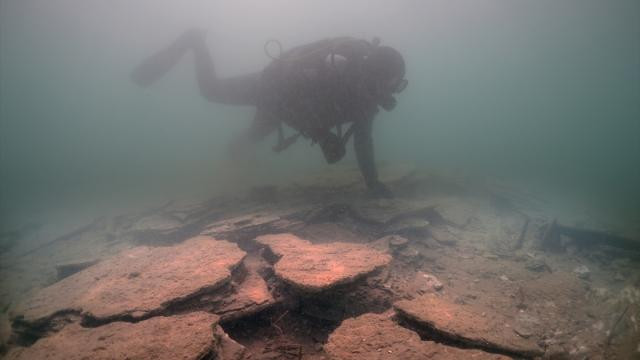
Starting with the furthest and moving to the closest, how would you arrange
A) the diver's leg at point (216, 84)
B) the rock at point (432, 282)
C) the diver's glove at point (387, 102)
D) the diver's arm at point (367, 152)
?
1. the diver's leg at point (216, 84)
2. the diver's arm at point (367, 152)
3. the diver's glove at point (387, 102)
4. the rock at point (432, 282)

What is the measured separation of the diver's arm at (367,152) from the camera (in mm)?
7504

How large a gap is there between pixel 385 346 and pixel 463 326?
0.78m

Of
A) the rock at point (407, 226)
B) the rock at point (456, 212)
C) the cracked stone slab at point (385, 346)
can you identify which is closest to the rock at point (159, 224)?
the rock at point (407, 226)

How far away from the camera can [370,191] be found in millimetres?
8250

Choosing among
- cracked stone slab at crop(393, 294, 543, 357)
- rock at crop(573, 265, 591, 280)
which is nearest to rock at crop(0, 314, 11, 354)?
cracked stone slab at crop(393, 294, 543, 357)

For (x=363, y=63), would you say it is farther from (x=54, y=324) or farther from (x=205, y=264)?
(x=54, y=324)

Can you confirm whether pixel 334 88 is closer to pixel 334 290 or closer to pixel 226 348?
pixel 334 290

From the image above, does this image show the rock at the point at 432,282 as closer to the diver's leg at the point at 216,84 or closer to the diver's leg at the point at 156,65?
the diver's leg at the point at 216,84

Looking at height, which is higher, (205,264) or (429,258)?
(205,264)

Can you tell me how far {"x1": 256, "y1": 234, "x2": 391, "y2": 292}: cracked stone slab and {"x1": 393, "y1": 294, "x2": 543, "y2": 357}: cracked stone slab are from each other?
576mm

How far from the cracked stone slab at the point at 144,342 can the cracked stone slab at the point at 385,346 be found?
843mm

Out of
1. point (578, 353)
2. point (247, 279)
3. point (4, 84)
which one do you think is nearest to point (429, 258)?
point (578, 353)

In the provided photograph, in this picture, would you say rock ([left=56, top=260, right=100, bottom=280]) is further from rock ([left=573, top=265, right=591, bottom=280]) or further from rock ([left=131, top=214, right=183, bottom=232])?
rock ([left=573, top=265, right=591, bottom=280])

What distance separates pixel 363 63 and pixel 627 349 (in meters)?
5.20
